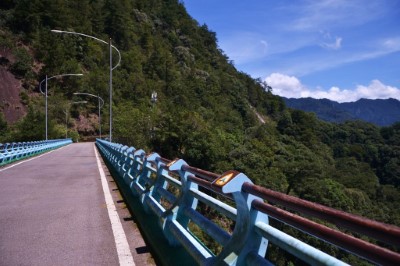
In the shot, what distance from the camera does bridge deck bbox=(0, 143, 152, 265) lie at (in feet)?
18.1

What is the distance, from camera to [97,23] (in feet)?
457

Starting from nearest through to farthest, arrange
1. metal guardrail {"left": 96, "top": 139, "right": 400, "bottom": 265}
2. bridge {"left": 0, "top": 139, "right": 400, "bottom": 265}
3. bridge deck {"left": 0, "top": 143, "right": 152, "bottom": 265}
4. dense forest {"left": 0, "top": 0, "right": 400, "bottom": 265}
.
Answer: metal guardrail {"left": 96, "top": 139, "right": 400, "bottom": 265}
bridge {"left": 0, "top": 139, "right": 400, "bottom": 265}
bridge deck {"left": 0, "top": 143, "right": 152, "bottom": 265}
dense forest {"left": 0, "top": 0, "right": 400, "bottom": 265}

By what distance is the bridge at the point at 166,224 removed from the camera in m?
2.26

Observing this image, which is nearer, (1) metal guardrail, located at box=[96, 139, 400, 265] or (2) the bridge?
(1) metal guardrail, located at box=[96, 139, 400, 265]

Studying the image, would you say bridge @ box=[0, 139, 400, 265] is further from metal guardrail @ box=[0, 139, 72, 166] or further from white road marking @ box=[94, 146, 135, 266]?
metal guardrail @ box=[0, 139, 72, 166]

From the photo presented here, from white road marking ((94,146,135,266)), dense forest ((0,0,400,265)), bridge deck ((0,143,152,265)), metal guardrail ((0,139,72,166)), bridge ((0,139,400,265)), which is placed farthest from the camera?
dense forest ((0,0,400,265))

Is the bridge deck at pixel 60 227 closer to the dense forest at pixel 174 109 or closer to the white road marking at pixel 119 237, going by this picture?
the white road marking at pixel 119 237

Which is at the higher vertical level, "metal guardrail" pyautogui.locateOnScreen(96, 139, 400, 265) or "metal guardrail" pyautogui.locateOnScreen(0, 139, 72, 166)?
"metal guardrail" pyautogui.locateOnScreen(96, 139, 400, 265)

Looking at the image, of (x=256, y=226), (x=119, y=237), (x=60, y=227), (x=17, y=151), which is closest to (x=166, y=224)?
(x=119, y=237)

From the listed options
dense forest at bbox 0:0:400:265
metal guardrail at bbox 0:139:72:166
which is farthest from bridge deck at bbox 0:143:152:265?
dense forest at bbox 0:0:400:265

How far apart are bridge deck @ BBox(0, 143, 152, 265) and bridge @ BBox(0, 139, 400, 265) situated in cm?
1

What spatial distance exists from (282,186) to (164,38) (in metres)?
125

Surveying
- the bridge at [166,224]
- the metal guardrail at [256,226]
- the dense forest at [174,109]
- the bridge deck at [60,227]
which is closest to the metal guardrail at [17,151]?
the bridge at [166,224]

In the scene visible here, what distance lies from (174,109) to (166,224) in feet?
221
